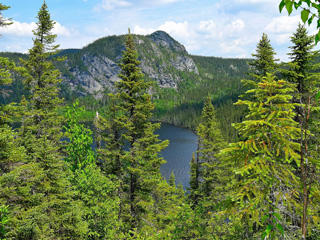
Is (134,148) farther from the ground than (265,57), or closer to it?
closer to it

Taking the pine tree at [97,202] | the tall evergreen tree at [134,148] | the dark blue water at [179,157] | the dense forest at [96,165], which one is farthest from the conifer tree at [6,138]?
the dark blue water at [179,157]

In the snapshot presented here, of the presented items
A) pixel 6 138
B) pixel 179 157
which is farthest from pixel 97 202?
pixel 179 157

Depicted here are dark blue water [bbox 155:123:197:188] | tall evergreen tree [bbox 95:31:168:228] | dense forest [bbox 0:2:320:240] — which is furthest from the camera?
dark blue water [bbox 155:123:197:188]

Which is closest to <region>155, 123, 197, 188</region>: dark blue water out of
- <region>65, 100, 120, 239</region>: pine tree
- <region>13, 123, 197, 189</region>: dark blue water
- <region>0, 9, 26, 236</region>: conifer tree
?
<region>13, 123, 197, 189</region>: dark blue water

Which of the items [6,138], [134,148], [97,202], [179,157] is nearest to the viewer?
[6,138]

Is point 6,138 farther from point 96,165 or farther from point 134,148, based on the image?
point 134,148

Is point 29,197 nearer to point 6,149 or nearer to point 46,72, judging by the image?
point 6,149

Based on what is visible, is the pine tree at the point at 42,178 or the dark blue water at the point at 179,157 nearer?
the pine tree at the point at 42,178

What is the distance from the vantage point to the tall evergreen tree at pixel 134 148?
1692 cm

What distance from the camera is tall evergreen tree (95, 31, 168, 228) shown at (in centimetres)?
1692

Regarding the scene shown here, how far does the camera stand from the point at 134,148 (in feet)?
56.4

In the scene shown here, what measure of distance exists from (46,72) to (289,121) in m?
18.8

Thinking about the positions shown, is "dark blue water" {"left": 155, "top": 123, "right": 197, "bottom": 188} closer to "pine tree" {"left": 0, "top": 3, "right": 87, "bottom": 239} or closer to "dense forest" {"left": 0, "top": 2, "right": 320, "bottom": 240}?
"dense forest" {"left": 0, "top": 2, "right": 320, "bottom": 240}

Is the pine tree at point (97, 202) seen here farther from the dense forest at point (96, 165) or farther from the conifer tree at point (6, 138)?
the conifer tree at point (6, 138)
